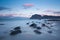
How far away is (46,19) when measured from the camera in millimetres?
2371

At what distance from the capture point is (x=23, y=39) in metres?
2.09

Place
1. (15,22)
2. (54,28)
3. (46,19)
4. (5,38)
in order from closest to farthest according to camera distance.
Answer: (5,38), (15,22), (46,19), (54,28)

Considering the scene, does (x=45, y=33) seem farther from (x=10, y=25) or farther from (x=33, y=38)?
(x=10, y=25)

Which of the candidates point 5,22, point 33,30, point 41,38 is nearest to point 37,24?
point 33,30

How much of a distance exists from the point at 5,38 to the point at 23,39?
0.44 metres

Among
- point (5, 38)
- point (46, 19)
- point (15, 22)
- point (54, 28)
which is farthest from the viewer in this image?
point (54, 28)

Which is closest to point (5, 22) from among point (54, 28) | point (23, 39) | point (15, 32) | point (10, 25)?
point (10, 25)

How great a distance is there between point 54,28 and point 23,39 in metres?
1.06

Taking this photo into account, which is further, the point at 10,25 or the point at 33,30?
the point at 33,30

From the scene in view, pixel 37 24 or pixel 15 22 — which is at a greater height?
pixel 15 22

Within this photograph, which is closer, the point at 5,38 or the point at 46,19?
the point at 5,38

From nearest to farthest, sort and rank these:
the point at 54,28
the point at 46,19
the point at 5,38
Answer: the point at 5,38 < the point at 46,19 < the point at 54,28

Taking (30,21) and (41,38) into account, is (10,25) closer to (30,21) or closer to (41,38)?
(30,21)

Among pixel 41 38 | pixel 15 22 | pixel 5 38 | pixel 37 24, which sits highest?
pixel 15 22
